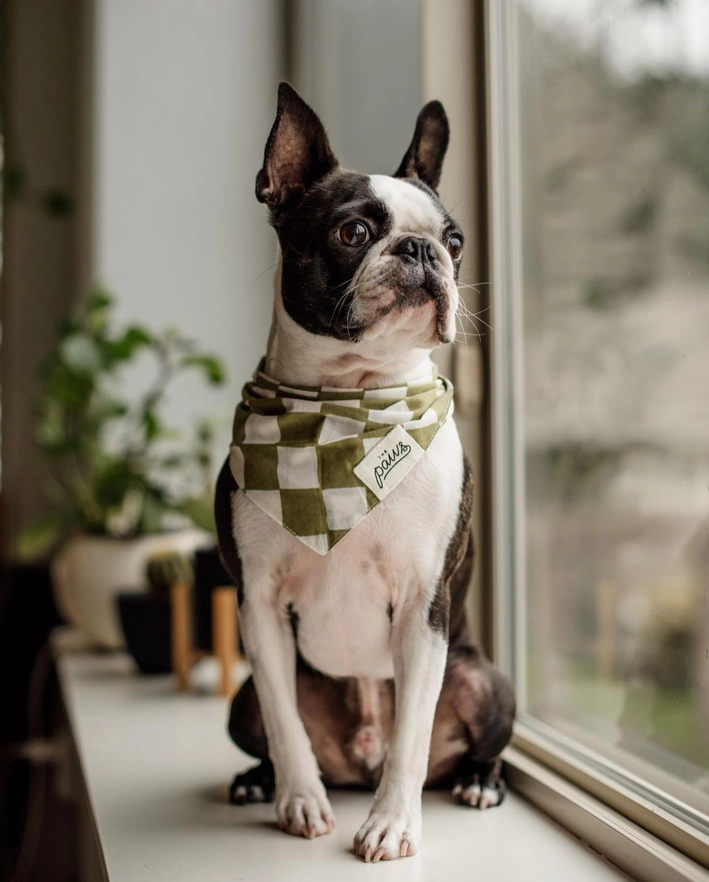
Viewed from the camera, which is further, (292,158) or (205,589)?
(205,589)

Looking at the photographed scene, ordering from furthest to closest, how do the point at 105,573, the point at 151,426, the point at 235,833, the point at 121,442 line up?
the point at 121,442
the point at 151,426
the point at 105,573
the point at 235,833

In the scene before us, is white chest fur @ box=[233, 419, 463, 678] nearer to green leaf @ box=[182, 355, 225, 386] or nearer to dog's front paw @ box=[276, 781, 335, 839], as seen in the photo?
dog's front paw @ box=[276, 781, 335, 839]

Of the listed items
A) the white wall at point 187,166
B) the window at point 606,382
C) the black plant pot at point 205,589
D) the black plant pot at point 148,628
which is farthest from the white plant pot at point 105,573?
the window at point 606,382

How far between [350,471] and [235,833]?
42 cm

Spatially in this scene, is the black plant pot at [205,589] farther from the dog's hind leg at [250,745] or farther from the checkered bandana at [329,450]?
the checkered bandana at [329,450]

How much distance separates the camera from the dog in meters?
0.91

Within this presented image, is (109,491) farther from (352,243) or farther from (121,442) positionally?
(352,243)

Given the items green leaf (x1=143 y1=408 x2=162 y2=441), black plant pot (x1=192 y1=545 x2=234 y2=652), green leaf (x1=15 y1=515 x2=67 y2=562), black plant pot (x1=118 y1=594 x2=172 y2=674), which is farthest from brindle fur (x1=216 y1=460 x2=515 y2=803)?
green leaf (x1=15 y1=515 x2=67 y2=562)

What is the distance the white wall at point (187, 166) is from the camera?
2.64 m

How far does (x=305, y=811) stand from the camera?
96 cm

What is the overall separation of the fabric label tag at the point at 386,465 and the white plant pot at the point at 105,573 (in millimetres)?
1241

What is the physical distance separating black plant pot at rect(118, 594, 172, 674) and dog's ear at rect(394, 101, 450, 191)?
3.86 ft

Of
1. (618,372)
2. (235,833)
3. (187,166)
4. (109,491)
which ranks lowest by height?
(235,833)

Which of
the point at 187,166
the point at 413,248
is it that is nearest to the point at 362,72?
the point at 187,166
